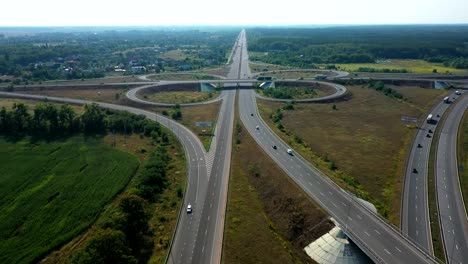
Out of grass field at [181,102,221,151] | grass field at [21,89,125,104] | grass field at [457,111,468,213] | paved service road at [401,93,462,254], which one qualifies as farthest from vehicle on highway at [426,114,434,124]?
grass field at [21,89,125,104]

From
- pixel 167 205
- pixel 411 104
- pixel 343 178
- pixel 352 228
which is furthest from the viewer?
pixel 411 104

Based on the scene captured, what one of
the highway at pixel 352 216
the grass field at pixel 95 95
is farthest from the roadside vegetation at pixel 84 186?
the grass field at pixel 95 95

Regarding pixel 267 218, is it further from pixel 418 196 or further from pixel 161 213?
pixel 418 196

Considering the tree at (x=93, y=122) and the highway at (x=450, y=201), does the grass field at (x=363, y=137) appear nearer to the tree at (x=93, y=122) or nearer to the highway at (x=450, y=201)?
the highway at (x=450, y=201)

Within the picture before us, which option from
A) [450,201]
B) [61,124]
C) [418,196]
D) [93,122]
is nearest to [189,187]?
[418,196]

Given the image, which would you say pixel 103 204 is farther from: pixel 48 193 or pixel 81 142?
pixel 81 142

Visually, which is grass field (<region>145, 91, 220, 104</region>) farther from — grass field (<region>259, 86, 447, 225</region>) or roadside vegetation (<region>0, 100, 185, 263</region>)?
roadside vegetation (<region>0, 100, 185, 263</region>)

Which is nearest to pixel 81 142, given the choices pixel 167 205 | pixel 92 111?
pixel 92 111
